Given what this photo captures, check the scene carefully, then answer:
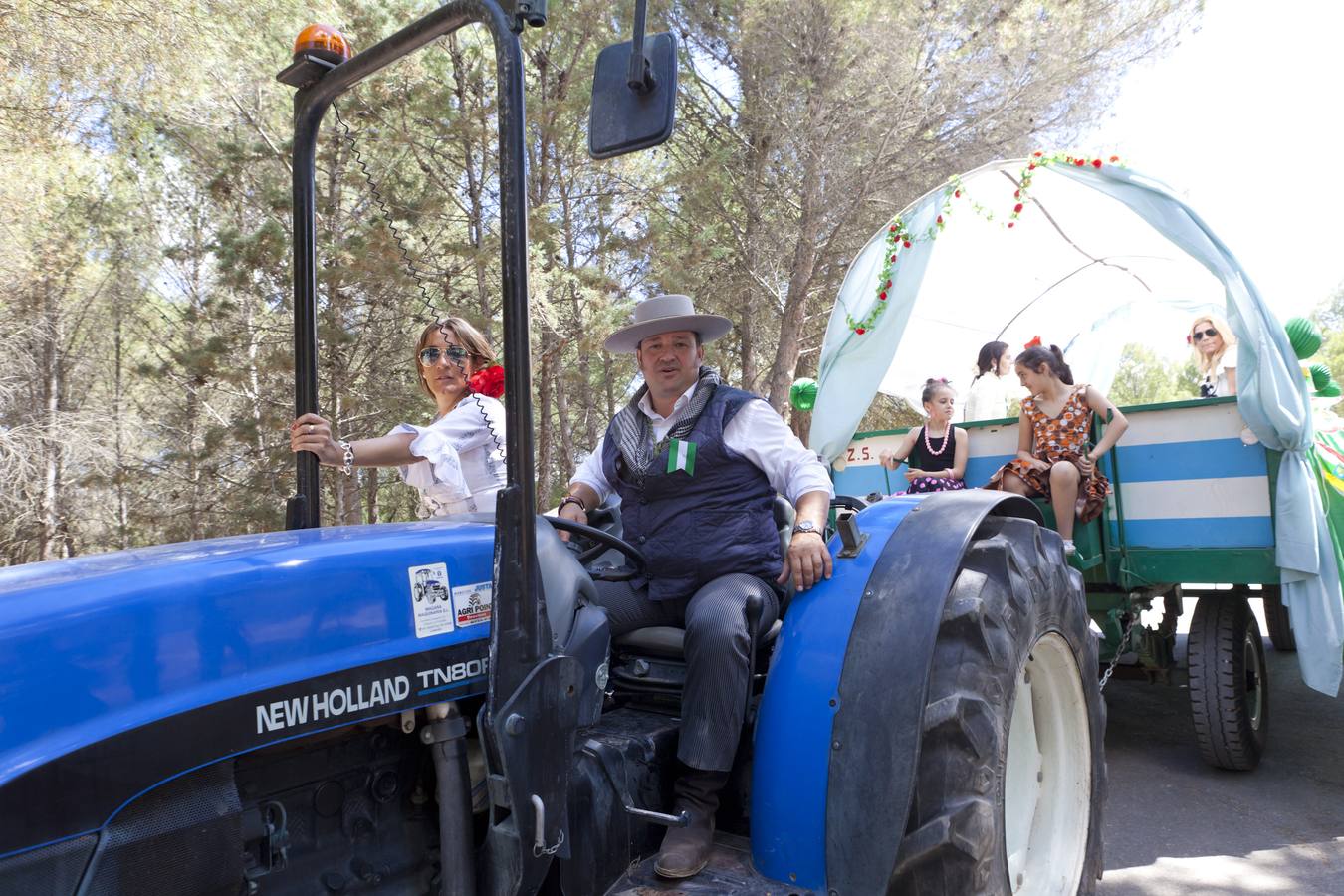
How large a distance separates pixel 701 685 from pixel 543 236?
8.15 m

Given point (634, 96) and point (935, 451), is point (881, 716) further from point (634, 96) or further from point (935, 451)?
point (935, 451)

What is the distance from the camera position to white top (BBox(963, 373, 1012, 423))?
6.07 m

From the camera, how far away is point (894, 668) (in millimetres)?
1979

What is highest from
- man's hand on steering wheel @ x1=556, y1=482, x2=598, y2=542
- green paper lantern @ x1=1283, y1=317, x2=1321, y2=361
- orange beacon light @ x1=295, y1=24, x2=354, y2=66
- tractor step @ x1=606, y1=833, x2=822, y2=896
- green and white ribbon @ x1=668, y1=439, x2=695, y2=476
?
orange beacon light @ x1=295, y1=24, x2=354, y2=66

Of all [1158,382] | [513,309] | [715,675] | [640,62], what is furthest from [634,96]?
[1158,382]

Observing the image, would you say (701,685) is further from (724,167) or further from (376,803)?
(724,167)

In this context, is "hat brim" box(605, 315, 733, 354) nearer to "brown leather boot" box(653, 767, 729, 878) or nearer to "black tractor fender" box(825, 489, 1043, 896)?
"black tractor fender" box(825, 489, 1043, 896)

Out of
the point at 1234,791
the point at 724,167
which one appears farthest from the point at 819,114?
the point at 1234,791

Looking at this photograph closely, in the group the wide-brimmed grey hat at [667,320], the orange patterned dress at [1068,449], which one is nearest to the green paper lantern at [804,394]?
the orange patterned dress at [1068,449]

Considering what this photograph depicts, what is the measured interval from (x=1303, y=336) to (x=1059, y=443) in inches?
51.3

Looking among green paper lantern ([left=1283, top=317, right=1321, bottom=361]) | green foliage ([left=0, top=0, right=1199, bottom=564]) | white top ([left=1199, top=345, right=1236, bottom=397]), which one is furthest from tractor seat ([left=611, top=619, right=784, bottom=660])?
green foliage ([left=0, top=0, right=1199, bottom=564])

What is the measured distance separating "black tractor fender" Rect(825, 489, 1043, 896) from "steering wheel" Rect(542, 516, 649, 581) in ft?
1.87

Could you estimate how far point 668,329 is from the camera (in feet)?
8.68

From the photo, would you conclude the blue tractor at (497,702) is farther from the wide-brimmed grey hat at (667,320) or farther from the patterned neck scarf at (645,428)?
the wide-brimmed grey hat at (667,320)
